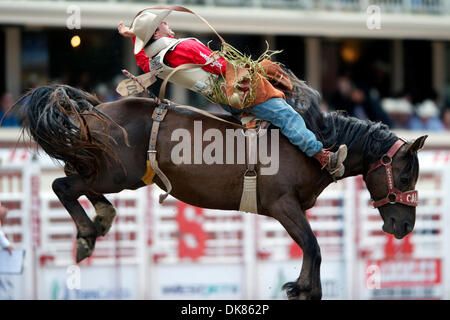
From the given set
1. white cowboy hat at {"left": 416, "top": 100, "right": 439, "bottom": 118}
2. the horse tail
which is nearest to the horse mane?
the horse tail

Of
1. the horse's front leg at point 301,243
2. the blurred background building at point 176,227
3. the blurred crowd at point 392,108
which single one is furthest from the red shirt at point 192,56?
the blurred crowd at point 392,108

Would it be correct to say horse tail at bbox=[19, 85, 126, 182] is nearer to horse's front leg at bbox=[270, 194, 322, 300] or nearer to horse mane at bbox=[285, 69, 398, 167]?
horse's front leg at bbox=[270, 194, 322, 300]

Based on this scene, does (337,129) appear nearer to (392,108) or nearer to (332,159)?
(332,159)

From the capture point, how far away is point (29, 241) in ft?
28.8

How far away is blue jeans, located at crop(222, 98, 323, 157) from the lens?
536 cm

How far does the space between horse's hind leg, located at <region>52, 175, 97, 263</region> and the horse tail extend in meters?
0.08

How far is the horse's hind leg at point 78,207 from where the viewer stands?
5.44 meters

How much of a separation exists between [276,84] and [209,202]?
0.95m

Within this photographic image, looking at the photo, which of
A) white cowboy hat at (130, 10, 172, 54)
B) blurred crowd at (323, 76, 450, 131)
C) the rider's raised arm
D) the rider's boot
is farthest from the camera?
blurred crowd at (323, 76, 450, 131)

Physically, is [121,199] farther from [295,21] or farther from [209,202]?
[295,21]

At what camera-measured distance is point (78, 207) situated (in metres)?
5.48

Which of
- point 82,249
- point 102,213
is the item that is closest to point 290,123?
point 102,213

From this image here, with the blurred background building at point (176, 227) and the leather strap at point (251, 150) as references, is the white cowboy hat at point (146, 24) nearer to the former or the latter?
the leather strap at point (251, 150)
